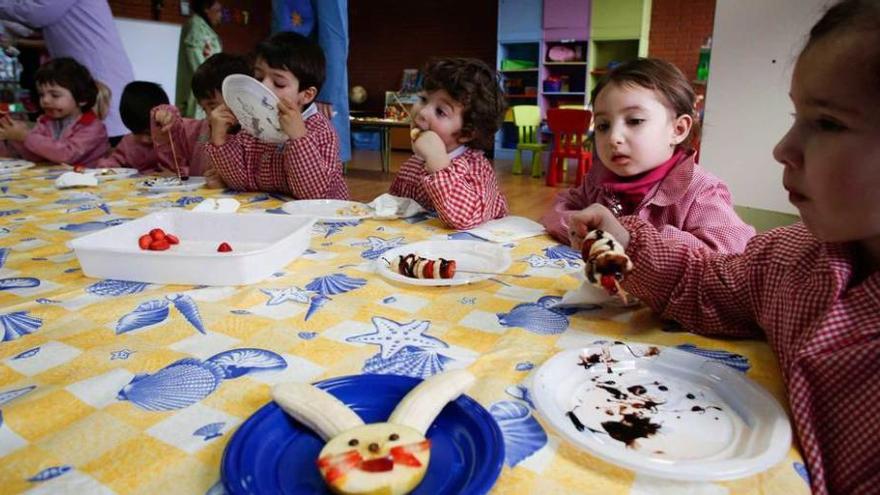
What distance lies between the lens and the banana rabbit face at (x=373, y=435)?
1.41ft

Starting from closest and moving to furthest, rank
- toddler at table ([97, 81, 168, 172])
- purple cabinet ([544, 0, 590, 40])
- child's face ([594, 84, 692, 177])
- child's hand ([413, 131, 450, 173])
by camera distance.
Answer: child's face ([594, 84, 692, 177]) → child's hand ([413, 131, 450, 173]) → toddler at table ([97, 81, 168, 172]) → purple cabinet ([544, 0, 590, 40])

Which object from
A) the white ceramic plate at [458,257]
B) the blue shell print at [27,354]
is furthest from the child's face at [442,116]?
the blue shell print at [27,354]

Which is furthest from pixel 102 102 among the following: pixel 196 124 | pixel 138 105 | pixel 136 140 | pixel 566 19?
pixel 566 19

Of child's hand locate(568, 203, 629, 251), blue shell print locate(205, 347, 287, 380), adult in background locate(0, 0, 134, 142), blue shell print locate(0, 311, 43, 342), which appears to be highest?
adult in background locate(0, 0, 134, 142)

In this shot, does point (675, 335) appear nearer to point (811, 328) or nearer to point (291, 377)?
point (811, 328)

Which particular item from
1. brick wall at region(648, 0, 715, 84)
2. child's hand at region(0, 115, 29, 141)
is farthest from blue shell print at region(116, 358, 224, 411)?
brick wall at region(648, 0, 715, 84)

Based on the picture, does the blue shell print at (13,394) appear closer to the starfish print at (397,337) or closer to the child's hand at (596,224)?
the starfish print at (397,337)

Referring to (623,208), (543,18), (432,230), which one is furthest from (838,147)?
(543,18)

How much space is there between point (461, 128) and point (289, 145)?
1.98 feet

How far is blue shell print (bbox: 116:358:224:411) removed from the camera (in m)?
0.61

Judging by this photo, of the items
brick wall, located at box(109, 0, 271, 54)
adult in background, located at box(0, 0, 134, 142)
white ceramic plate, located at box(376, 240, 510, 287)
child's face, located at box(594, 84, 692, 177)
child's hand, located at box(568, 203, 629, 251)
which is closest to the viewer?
child's hand, located at box(568, 203, 629, 251)

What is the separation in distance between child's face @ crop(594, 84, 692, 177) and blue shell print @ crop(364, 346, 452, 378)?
0.78 metres

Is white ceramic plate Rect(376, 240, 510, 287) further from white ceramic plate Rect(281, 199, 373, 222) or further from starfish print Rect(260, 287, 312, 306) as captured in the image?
white ceramic plate Rect(281, 199, 373, 222)

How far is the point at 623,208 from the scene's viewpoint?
1344 mm
